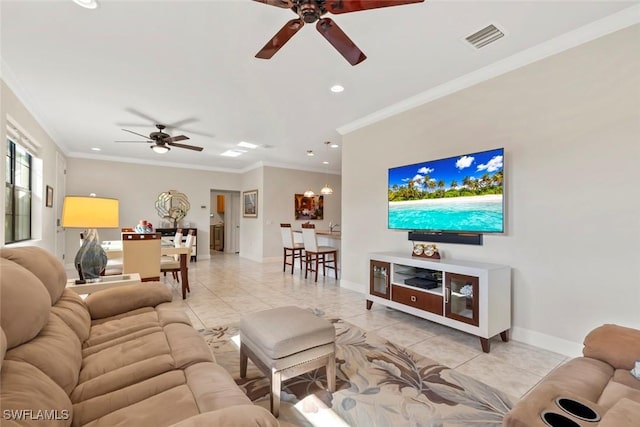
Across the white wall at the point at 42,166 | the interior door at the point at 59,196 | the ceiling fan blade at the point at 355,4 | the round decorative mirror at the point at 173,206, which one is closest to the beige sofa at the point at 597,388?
the ceiling fan blade at the point at 355,4

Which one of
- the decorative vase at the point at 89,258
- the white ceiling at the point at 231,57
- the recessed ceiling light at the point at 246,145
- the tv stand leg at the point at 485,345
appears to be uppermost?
the white ceiling at the point at 231,57

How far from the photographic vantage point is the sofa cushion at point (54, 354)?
1.05 metres

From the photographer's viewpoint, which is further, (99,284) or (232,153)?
(232,153)

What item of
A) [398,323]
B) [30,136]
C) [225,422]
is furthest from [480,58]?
[30,136]

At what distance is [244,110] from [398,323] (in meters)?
3.53

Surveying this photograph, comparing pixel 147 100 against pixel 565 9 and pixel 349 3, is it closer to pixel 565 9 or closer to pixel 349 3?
pixel 349 3

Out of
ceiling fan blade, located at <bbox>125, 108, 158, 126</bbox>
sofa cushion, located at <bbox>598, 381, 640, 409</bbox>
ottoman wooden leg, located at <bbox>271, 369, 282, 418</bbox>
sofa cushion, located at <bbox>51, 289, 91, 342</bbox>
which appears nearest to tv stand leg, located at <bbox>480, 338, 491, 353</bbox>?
sofa cushion, located at <bbox>598, 381, 640, 409</bbox>

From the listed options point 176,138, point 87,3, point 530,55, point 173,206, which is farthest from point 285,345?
point 173,206

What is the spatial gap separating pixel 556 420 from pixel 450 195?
247 cm

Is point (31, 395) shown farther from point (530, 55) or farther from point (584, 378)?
point (530, 55)

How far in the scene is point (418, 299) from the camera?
3.14 meters

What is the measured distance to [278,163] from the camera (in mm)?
8008

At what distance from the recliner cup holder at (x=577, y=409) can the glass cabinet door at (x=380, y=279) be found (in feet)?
7.68

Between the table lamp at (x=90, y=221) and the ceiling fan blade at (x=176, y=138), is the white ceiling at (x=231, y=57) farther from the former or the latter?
the table lamp at (x=90, y=221)
